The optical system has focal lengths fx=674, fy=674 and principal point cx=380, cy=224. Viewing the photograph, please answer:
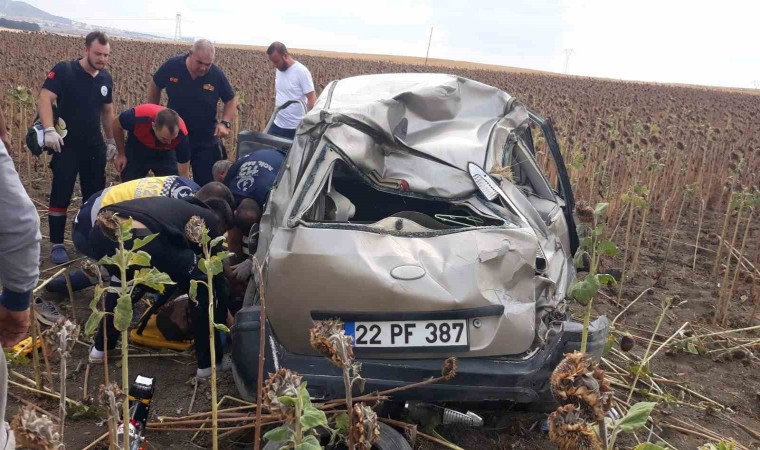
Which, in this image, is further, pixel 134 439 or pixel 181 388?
pixel 181 388

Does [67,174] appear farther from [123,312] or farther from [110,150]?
[123,312]

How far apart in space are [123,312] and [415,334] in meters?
1.37

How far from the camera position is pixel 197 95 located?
671 cm

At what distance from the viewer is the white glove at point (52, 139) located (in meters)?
5.43

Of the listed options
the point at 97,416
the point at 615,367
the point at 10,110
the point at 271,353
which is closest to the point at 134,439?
the point at 271,353

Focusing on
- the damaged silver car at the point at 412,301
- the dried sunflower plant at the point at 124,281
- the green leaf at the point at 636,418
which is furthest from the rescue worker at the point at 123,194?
the green leaf at the point at 636,418

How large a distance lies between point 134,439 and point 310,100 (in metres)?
6.32

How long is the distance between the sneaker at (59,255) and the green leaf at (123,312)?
402 centimetres

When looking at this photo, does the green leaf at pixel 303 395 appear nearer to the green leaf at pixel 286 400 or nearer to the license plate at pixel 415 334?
the green leaf at pixel 286 400

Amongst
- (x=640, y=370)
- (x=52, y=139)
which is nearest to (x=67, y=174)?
(x=52, y=139)

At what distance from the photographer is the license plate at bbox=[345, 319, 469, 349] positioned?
2990 millimetres

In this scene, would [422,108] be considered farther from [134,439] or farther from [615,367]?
[134,439]

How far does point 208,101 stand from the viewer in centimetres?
674

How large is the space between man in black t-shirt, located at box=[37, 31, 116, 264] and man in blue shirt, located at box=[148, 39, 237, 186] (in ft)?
2.66
